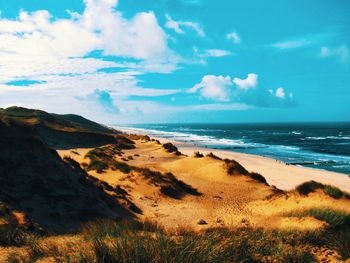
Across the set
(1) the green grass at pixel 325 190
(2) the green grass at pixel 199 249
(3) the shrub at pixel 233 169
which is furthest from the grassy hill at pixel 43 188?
(3) the shrub at pixel 233 169

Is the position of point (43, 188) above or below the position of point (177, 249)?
below

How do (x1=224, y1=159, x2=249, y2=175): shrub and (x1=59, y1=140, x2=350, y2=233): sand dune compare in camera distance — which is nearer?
(x1=59, y1=140, x2=350, y2=233): sand dune

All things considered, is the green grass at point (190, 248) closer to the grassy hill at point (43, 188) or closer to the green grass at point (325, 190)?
the grassy hill at point (43, 188)

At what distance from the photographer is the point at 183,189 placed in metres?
23.2

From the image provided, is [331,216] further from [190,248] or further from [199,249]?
[190,248]

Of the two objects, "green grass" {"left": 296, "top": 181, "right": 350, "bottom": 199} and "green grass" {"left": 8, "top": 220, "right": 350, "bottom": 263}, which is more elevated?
"green grass" {"left": 8, "top": 220, "right": 350, "bottom": 263}

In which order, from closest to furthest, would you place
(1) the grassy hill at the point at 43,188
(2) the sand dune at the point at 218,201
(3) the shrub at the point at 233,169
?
(1) the grassy hill at the point at 43,188
(2) the sand dune at the point at 218,201
(3) the shrub at the point at 233,169

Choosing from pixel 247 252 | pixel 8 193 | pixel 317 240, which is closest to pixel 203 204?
pixel 8 193

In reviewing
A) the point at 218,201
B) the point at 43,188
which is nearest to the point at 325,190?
the point at 218,201

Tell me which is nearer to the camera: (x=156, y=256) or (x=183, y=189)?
(x=156, y=256)

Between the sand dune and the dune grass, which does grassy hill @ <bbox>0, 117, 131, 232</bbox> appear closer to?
the sand dune

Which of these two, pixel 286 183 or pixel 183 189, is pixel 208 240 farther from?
pixel 286 183

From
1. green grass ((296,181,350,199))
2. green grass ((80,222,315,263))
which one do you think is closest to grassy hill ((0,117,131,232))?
green grass ((80,222,315,263))

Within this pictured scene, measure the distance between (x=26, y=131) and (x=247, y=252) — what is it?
16.6 meters
